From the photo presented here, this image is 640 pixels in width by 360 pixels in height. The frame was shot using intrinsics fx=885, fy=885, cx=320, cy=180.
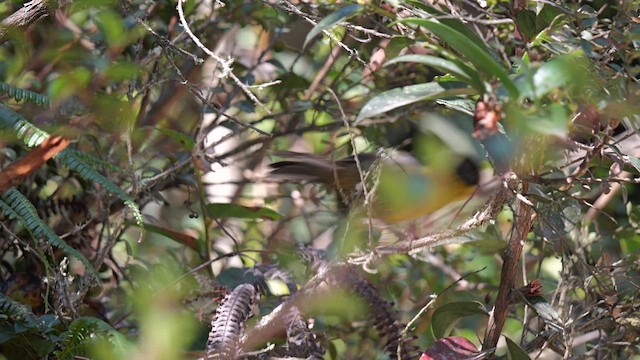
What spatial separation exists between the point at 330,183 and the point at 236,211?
227 mm

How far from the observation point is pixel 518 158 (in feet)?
3.49

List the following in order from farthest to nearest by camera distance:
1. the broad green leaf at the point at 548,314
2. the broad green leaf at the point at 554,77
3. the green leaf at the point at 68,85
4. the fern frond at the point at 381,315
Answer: the green leaf at the point at 68,85 → the fern frond at the point at 381,315 → the broad green leaf at the point at 548,314 → the broad green leaf at the point at 554,77

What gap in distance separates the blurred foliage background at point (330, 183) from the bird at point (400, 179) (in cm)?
1

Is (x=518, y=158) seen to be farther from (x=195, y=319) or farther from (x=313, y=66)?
(x=313, y=66)

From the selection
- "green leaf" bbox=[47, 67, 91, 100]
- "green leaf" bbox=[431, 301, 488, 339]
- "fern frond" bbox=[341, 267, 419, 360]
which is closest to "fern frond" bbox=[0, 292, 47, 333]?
"green leaf" bbox=[47, 67, 91, 100]

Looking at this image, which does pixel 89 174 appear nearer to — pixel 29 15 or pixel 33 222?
pixel 33 222

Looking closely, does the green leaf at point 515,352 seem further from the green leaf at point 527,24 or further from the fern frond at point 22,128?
the fern frond at point 22,128

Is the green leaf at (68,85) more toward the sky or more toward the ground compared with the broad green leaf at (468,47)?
more toward the ground

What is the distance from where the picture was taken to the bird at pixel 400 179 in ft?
5.76

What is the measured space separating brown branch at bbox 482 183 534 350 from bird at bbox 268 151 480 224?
1.61 feet

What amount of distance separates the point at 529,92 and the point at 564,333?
447 mm

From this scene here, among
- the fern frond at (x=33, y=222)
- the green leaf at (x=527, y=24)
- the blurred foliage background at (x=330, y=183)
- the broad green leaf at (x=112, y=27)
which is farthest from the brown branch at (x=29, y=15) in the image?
the green leaf at (x=527, y=24)

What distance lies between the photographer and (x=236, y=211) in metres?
1.87

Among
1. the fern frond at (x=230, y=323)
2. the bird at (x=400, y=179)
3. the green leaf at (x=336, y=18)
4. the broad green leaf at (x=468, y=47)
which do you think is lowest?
the bird at (x=400, y=179)
